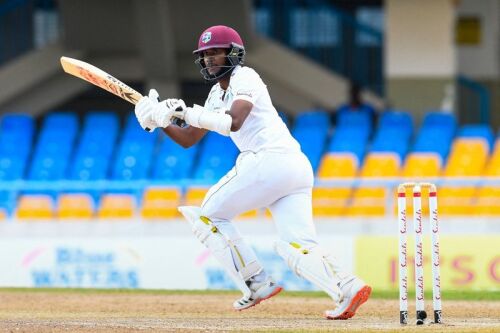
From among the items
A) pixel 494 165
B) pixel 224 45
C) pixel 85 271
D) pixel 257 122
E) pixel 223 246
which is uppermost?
pixel 224 45

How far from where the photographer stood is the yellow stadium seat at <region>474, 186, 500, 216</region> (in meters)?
16.1

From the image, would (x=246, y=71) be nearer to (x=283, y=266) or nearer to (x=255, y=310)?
(x=255, y=310)

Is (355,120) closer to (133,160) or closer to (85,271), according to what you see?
(133,160)

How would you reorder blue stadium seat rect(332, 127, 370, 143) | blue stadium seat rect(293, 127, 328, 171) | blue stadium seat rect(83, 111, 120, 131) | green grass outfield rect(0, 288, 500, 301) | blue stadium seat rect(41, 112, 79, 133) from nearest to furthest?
green grass outfield rect(0, 288, 500, 301) → blue stadium seat rect(293, 127, 328, 171) → blue stadium seat rect(332, 127, 370, 143) → blue stadium seat rect(83, 111, 120, 131) → blue stadium seat rect(41, 112, 79, 133)

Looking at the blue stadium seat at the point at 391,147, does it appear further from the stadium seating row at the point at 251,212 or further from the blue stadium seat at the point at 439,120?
the stadium seating row at the point at 251,212

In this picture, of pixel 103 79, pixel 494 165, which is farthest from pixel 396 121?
pixel 103 79

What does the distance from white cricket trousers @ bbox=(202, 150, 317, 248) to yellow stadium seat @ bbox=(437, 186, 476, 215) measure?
7.93 meters

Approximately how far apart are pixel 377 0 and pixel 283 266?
10297 millimetres

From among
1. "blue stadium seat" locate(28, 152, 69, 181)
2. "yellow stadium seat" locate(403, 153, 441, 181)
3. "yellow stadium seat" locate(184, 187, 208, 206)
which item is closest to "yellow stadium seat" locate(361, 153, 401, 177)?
"yellow stadium seat" locate(403, 153, 441, 181)

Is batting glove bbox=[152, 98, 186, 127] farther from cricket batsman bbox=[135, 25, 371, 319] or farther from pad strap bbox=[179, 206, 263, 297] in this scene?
pad strap bbox=[179, 206, 263, 297]

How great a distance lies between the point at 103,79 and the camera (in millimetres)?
9117

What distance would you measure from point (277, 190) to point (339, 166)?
30.1ft

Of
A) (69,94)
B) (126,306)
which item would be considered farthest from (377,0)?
(126,306)

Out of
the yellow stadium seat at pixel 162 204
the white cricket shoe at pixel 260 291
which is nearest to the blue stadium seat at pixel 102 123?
the yellow stadium seat at pixel 162 204
